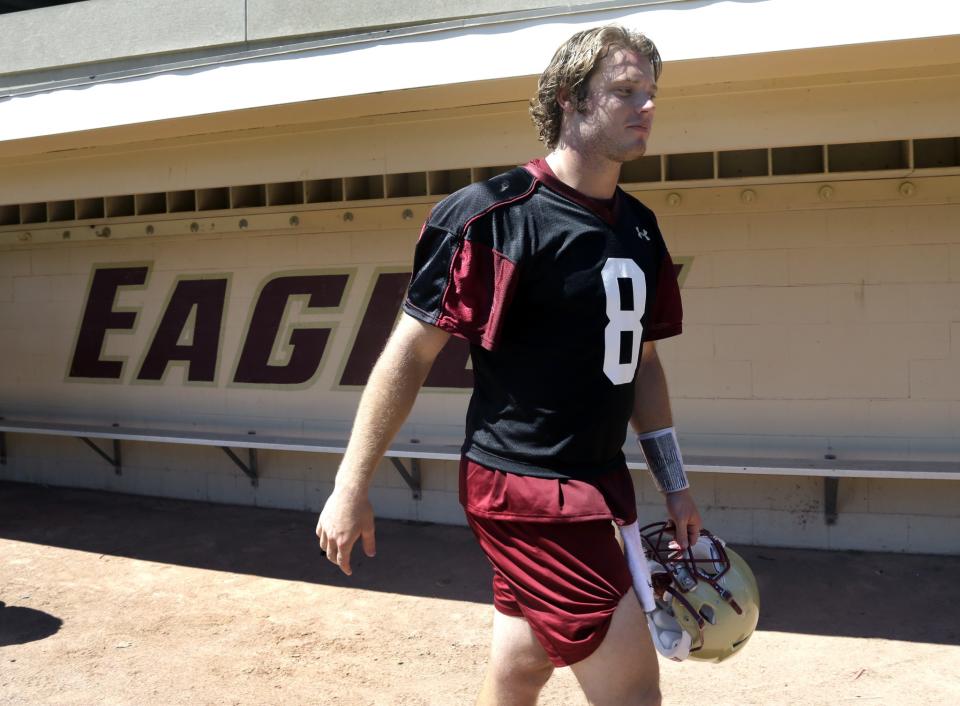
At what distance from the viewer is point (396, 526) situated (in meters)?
6.44

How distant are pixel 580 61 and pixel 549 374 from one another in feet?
2.21

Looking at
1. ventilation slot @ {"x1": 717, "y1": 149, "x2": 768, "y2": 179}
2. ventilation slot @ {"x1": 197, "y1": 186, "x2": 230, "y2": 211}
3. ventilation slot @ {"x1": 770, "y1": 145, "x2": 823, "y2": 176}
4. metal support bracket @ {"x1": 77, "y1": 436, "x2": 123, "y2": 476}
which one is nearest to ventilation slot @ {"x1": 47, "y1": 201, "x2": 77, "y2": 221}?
ventilation slot @ {"x1": 197, "y1": 186, "x2": 230, "y2": 211}

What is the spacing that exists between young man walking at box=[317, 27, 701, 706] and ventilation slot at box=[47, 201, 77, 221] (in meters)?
6.40

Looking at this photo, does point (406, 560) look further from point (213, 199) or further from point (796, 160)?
point (796, 160)

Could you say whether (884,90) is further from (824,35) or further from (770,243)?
(770,243)

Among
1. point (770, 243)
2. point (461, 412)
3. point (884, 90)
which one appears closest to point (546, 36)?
point (884, 90)

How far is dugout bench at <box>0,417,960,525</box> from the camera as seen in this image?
5105 millimetres

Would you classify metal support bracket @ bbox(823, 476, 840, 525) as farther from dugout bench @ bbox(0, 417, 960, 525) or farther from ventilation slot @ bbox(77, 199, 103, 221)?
ventilation slot @ bbox(77, 199, 103, 221)

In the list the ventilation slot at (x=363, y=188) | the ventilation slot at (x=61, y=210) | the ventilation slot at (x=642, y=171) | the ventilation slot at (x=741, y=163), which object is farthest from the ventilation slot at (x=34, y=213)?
the ventilation slot at (x=741, y=163)

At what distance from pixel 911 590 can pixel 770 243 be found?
6.59 feet

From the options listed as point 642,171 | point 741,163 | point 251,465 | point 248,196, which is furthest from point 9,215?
point 741,163

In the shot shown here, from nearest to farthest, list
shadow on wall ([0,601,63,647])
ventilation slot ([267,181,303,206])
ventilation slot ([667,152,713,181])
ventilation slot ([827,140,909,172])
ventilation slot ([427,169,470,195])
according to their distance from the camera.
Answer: shadow on wall ([0,601,63,647])
ventilation slot ([827,140,909,172])
ventilation slot ([667,152,713,181])
ventilation slot ([427,169,470,195])
ventilation slot ([267,181,303,206])

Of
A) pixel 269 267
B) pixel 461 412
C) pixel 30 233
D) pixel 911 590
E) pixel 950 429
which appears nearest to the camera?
pixel 911 590

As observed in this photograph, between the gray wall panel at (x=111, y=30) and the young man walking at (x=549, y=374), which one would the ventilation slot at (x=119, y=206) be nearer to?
the gray wall panel at (x=111, y=30)
